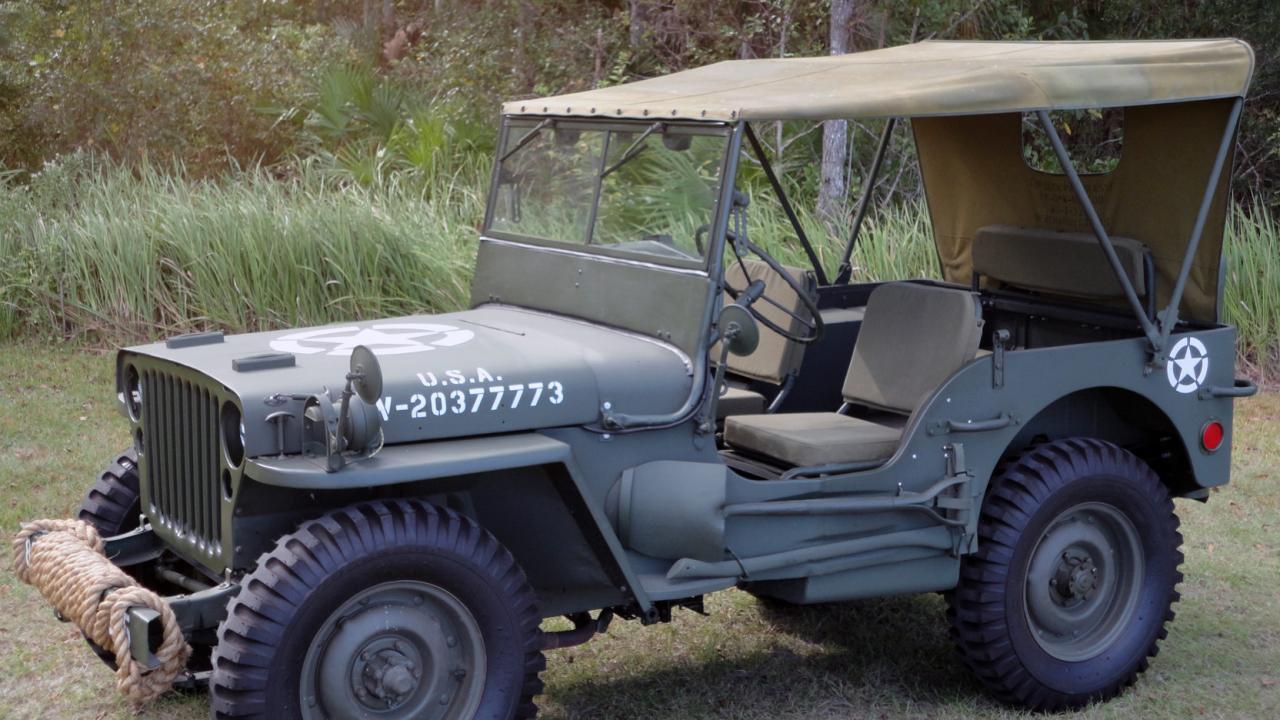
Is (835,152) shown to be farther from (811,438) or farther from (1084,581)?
(811,438)

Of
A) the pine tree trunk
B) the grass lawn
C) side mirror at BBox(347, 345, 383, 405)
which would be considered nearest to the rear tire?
the grass lawn

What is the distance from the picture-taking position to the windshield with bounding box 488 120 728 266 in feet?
13.6

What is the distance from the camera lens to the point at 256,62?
13797 mm

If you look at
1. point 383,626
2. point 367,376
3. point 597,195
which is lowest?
point 383,626

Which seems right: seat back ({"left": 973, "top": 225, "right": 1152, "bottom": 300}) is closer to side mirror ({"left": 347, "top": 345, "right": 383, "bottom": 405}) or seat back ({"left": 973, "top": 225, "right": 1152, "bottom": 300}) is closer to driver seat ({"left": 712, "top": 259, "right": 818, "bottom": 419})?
driver seat ({"left": 712, "top": 259, "right": 818, "bottom": 419})

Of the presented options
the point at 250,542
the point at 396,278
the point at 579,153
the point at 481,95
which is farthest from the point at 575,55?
the point at 250,542

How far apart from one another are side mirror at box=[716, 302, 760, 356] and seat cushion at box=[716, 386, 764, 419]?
91cm

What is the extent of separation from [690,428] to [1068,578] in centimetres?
140

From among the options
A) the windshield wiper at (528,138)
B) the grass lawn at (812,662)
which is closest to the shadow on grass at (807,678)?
the grass lawn at (812,662)

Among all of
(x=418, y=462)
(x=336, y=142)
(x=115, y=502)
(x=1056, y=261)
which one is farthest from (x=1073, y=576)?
(x=336, y=142)

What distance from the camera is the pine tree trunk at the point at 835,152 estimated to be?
1033 centimetres

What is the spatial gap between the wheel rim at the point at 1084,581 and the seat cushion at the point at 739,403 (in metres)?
1.09

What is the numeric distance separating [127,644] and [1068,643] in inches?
111

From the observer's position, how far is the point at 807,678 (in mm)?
4652
